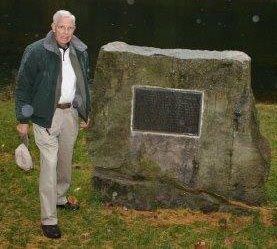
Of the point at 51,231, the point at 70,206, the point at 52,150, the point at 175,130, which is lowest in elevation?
the point at 51,231

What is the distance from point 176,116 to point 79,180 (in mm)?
1978

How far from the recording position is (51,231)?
20.1 ft

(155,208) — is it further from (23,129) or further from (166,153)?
(23,129)

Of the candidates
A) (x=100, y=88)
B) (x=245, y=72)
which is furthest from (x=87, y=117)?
(x=245, y=72)

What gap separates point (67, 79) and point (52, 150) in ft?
2.71

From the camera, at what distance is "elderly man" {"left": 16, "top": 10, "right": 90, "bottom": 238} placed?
5.73m

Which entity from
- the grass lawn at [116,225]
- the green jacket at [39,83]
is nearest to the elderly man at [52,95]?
the green jacket at [39,83]

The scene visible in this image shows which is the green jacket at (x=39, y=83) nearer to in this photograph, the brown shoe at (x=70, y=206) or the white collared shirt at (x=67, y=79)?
the white collared shirt at (x=67, y=79)

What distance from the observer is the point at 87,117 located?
6543 millimetres

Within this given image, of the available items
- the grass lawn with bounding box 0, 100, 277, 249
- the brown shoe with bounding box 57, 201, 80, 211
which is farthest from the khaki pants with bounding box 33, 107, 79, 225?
the brown shoe with bounding box 57, 201, 80, 211

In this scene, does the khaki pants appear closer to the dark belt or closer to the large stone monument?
the dark belt

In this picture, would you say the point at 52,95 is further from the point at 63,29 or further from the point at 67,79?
the point at 63,29

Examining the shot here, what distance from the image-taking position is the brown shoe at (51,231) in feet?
20.0

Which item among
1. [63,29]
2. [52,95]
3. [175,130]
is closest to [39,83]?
[52,95]
